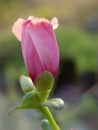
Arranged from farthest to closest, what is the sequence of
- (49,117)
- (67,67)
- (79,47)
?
1. (67,67)
2. (79,47)
3. (49,117)

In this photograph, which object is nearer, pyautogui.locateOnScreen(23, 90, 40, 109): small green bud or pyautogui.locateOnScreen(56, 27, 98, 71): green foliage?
pyautogui.locateOnScreen(23, 90, 40, 109): small green bud

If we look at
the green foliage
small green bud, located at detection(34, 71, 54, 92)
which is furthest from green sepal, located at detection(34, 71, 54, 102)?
the green foliage

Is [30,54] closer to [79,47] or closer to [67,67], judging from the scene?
[79,47]

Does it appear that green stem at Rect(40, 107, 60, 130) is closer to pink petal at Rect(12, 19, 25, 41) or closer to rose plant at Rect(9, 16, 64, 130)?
rose plant at Rect(9, 16, 64, 130)

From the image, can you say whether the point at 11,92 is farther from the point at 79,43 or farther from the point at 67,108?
the point at 79,43

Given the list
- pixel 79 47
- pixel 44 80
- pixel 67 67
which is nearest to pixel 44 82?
pixel 44 80

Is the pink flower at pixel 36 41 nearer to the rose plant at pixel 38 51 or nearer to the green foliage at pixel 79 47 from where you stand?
the rose plant at pixel 38 51
